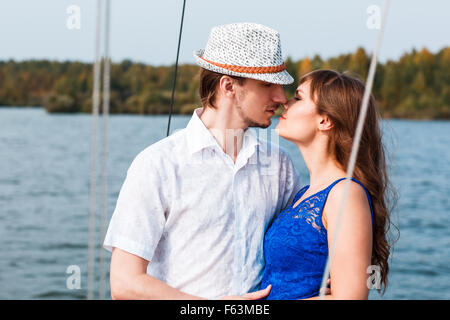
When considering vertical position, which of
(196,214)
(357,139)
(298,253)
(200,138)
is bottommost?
(298,253)

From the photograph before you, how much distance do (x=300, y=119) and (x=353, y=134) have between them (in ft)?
0.65

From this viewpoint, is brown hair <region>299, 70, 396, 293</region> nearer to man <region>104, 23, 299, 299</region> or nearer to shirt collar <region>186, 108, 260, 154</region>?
man <region>104, 23, 299, 299</region>

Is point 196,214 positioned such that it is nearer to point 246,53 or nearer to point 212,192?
point 212,192

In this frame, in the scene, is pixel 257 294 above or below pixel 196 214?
below

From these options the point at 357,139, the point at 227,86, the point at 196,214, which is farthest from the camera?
the point at 227,86

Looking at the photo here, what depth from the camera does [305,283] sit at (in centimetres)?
197

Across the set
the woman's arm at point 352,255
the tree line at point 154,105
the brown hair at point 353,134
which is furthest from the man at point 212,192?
the tree line at point 154,105

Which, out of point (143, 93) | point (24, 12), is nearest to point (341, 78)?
point (143, 93)

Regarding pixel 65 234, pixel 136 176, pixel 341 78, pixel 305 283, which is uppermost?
pixel 341 78

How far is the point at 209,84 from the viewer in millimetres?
2045

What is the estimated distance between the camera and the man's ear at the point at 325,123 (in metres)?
2.04

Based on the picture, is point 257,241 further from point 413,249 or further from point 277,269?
point 413,249

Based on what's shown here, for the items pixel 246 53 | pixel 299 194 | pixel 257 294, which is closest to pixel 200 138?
pixel 246 53

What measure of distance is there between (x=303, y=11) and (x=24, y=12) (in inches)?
563
